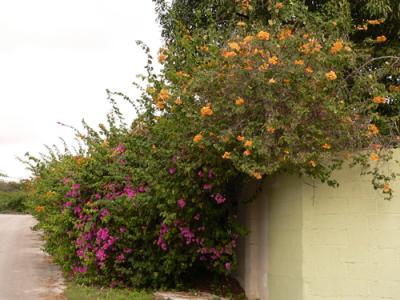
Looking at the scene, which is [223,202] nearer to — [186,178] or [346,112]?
[186,178]

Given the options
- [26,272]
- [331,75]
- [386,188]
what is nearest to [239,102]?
[331,75]

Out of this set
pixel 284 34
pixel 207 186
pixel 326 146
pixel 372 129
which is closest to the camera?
pixel 326 146

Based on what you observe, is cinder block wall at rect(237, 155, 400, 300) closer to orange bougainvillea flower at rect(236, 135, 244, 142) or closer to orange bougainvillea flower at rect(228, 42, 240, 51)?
orange bougainvillea flower at rect(236, 135, 244, 142)

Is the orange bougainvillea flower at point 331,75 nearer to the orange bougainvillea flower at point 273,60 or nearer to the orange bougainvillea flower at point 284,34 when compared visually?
the orange bougainvillea flower at point 273,60

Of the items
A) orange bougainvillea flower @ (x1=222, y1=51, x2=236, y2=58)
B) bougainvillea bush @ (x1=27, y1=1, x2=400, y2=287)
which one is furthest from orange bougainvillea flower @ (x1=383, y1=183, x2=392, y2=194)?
orange bougainvillea flower @ (x1=222, y1=51, x2=236, y2=58)

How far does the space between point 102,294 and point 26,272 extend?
4.24 meters

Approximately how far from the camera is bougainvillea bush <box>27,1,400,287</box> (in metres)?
6.41

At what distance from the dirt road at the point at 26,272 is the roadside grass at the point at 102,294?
1.22ft

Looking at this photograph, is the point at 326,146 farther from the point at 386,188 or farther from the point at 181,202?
the point at 181,202

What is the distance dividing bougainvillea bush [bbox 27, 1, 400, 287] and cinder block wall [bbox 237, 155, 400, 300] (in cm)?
25

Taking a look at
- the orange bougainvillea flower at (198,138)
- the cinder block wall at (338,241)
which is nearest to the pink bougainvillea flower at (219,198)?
the cinder block wall at (338,241)

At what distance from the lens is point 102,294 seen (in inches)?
377

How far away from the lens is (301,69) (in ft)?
20.8

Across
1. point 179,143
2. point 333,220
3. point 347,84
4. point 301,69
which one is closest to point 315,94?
point 301,69
